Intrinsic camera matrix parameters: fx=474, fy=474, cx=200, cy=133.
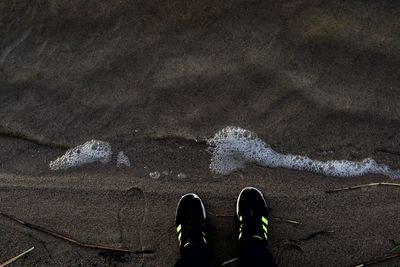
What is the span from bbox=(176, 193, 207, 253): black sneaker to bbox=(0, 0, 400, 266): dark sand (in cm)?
5

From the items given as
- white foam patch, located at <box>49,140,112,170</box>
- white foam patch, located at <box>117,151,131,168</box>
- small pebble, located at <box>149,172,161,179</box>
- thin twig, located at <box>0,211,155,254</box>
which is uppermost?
white foam patch, located at <box>49,140,112,170</box>

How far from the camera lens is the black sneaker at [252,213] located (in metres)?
2.47

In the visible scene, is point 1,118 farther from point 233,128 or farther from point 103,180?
point 233,128

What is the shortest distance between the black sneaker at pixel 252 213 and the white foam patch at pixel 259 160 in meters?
0.16

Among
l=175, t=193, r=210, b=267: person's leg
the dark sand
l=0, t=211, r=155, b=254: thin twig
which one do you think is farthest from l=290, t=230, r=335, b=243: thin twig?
l=0, t=211, r=155, b=254: thin twig

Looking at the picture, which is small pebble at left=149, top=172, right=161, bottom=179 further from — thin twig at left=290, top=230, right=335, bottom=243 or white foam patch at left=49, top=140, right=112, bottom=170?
thin twig at left=290, top=230, right=335, bottom=243

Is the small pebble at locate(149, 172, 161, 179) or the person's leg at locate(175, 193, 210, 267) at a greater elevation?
the small pebble at locate(149, 172, 161, 179)

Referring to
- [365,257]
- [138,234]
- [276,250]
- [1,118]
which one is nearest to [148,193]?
[138,234]

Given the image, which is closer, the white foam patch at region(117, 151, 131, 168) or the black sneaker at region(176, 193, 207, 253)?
the black sneaker at region(176, 193, 207, 253)

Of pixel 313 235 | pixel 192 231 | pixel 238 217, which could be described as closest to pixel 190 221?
pixel 192 231

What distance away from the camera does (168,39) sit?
2.59 meters

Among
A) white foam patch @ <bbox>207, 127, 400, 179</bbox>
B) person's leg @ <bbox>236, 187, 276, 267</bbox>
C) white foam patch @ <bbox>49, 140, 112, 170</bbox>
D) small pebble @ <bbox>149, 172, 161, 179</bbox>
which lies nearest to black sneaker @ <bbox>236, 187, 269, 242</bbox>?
person's leg @ <bbox>236, 187, 276, 267</bbox>

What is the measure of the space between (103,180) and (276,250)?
3.27ft

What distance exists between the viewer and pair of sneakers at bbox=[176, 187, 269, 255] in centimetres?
247
